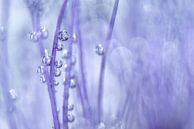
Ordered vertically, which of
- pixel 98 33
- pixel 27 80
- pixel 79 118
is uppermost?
pixel 98 33

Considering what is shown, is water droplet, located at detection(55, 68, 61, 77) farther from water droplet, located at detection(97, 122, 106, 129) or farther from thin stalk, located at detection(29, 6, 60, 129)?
water droplet, located at detection(97, 122, 106, 129)

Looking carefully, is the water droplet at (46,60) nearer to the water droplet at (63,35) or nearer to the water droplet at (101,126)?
the water droplet at (63,35)

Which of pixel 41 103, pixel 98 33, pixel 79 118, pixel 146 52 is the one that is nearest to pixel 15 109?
pixel 41 103

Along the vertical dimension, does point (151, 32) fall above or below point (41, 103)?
above

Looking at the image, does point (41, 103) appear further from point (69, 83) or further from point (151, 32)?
point (151, 32)

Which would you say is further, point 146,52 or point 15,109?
point 146,52

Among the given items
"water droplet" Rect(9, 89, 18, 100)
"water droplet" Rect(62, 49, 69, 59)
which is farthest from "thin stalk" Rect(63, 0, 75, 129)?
"water droplet" Rect(9, 89, 18, 100)

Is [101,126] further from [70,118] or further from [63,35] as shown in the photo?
[63,35]

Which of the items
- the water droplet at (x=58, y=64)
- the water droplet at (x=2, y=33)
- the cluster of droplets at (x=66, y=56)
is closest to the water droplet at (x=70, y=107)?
the cluster of droplets at (x=66, y=56)

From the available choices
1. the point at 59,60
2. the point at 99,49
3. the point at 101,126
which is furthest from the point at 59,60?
the point at 101,126
